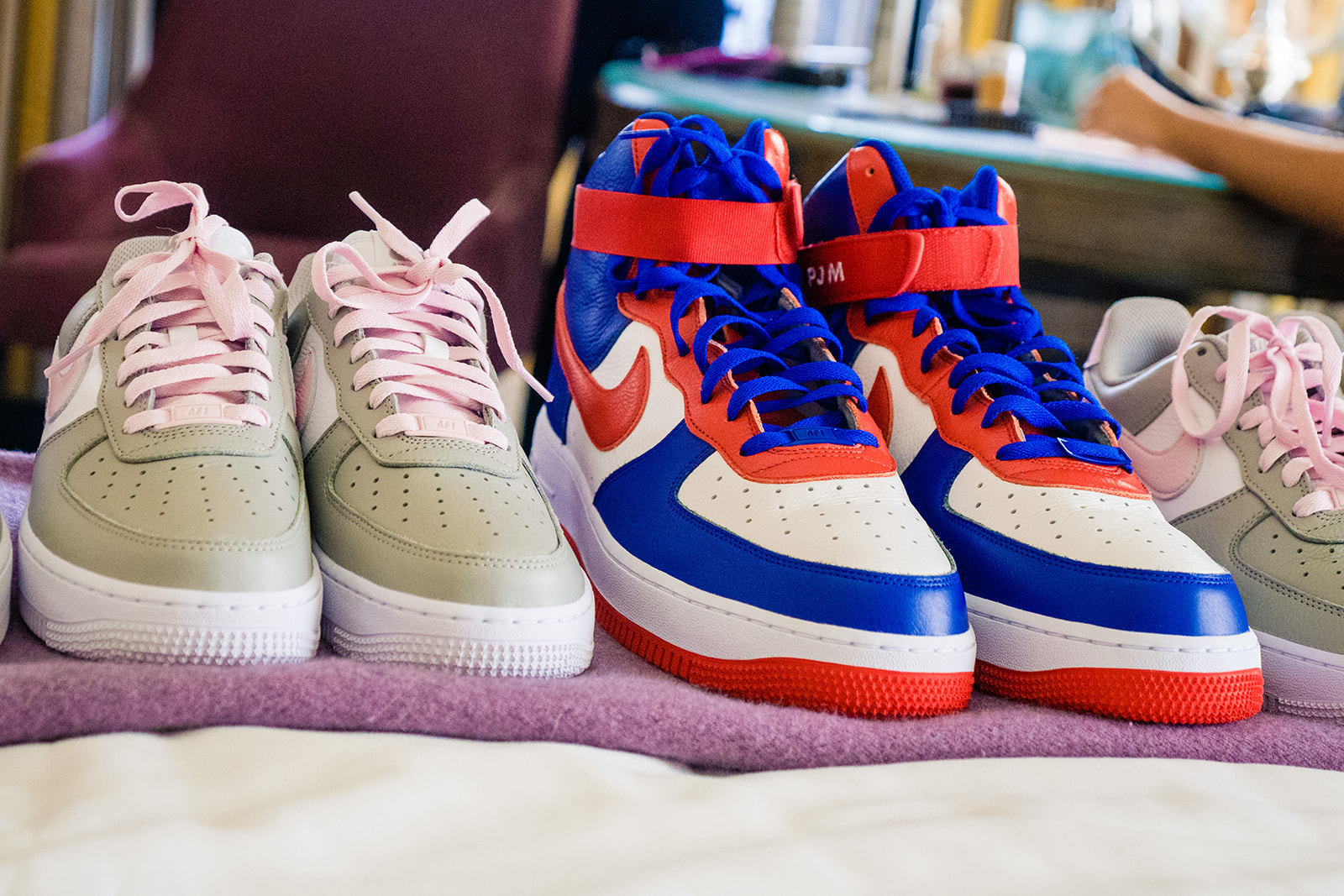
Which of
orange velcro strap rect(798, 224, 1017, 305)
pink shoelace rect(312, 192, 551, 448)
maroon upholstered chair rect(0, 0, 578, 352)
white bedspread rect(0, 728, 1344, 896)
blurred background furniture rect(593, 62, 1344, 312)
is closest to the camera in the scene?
white bedspread rect(0, 728, 1344, 896)

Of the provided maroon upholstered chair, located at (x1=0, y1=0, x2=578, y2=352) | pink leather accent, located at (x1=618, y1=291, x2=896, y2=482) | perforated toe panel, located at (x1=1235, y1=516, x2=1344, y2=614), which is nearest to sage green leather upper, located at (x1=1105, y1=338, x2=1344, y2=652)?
perforated toe panel, located at (x1=1235, y1=516, x2=1344, y2=614)

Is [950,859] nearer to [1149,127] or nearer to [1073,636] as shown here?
[1073,636]

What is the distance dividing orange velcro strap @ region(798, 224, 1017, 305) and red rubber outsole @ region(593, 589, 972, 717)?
→ 0.94 feet

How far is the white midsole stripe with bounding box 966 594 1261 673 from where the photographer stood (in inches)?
22.8

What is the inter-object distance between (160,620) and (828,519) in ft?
1.15

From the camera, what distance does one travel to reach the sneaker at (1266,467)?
2.14 ft

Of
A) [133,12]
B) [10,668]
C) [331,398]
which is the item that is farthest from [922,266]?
[133,12]

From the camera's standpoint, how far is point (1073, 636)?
23.6 inches

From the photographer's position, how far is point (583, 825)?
44 centimetres

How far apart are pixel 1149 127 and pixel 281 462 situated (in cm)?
157

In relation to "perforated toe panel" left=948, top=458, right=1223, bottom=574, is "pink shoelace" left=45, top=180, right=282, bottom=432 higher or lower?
higher

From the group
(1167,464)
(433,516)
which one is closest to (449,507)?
(433,516)

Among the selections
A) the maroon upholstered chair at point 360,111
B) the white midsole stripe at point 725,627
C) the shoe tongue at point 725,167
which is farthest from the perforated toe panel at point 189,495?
the maroon upholstered chair at point 360,111

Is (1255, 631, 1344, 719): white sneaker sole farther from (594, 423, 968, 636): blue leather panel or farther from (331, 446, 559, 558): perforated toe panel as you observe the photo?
(331, 446, 559, 558): perforated toe panel
